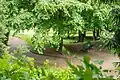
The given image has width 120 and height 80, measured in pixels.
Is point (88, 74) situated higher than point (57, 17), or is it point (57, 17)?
point (88, 74)

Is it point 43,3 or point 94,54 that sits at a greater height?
point 43,3

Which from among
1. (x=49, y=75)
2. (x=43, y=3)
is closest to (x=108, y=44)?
(x=49, y=75)

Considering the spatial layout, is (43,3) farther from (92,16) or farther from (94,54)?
(94,54)

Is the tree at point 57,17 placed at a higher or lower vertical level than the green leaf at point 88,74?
lower

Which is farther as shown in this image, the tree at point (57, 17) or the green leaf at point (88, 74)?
the tree at point (57, 17)

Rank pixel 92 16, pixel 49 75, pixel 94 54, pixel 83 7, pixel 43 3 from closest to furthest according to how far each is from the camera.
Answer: pixel 49 75 < pixel 43 3 < pixel 83 7 < pixel 92 16 < pixel 94 54

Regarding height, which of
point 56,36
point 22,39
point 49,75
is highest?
point 49,75

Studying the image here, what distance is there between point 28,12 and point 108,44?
9.68 meters

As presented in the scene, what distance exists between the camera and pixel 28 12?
13.8m

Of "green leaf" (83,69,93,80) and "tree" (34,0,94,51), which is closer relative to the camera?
"green leaf" (83,69,93,80)

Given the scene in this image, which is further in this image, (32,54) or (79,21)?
(32,54)

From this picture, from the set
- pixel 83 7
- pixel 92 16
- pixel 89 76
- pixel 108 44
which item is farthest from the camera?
pixel 92 16

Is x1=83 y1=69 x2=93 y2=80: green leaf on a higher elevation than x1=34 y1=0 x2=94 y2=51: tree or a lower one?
higher

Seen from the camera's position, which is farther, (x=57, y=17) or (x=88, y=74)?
(x=57, y=17)
